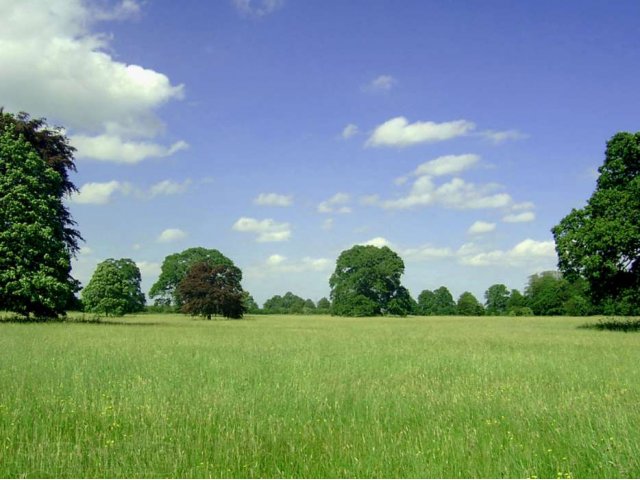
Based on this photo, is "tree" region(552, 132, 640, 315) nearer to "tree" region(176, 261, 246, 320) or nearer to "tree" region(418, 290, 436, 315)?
"tree" region(176, 261, 246, 320)

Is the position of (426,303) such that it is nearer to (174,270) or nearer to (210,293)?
(174,270)

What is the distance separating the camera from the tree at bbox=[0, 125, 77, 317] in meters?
32.2

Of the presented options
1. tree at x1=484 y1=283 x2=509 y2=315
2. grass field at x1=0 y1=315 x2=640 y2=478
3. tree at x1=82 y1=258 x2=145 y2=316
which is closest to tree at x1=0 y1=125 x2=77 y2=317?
tree at x1=82 y1=258 x2=145 y2=316

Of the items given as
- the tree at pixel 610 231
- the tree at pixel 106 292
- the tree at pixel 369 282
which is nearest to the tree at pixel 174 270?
the tree at pixel 369 282

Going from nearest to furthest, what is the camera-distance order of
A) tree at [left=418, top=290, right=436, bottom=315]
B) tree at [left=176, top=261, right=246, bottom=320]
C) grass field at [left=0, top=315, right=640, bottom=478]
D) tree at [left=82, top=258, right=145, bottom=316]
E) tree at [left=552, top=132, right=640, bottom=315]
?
1. grass field at [left=0, top=315, right=640, bottom=478]
2. tree at [left=552, top=132, right=640, bottom=315]
3. tree at [left=82, top=258, right=145, bottom=316]
4. tree at [left=176, top=261, right=246, bottom=320]
5. tree at [left=418, top=290, right=436, bottom=315]

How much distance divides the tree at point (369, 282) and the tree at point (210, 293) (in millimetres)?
27744

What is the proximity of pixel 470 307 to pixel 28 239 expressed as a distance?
106m

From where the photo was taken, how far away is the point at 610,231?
30531 millimetres

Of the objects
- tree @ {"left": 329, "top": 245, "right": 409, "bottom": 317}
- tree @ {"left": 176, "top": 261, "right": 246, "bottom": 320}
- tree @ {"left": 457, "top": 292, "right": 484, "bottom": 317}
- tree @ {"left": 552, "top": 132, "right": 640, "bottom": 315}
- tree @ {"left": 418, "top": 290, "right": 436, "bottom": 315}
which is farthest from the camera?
tree @ {"left": 418, "top": 290, "right": 436, "bottom": 315}

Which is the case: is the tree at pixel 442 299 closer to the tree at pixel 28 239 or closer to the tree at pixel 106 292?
the tree at pixel 106 292

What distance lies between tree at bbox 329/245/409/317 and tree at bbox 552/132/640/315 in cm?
6079

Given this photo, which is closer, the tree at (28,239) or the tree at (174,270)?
the tree at (28,239)

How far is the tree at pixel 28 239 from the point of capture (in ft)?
106

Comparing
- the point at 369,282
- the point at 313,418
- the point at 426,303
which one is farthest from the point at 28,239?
the point at 426,303
